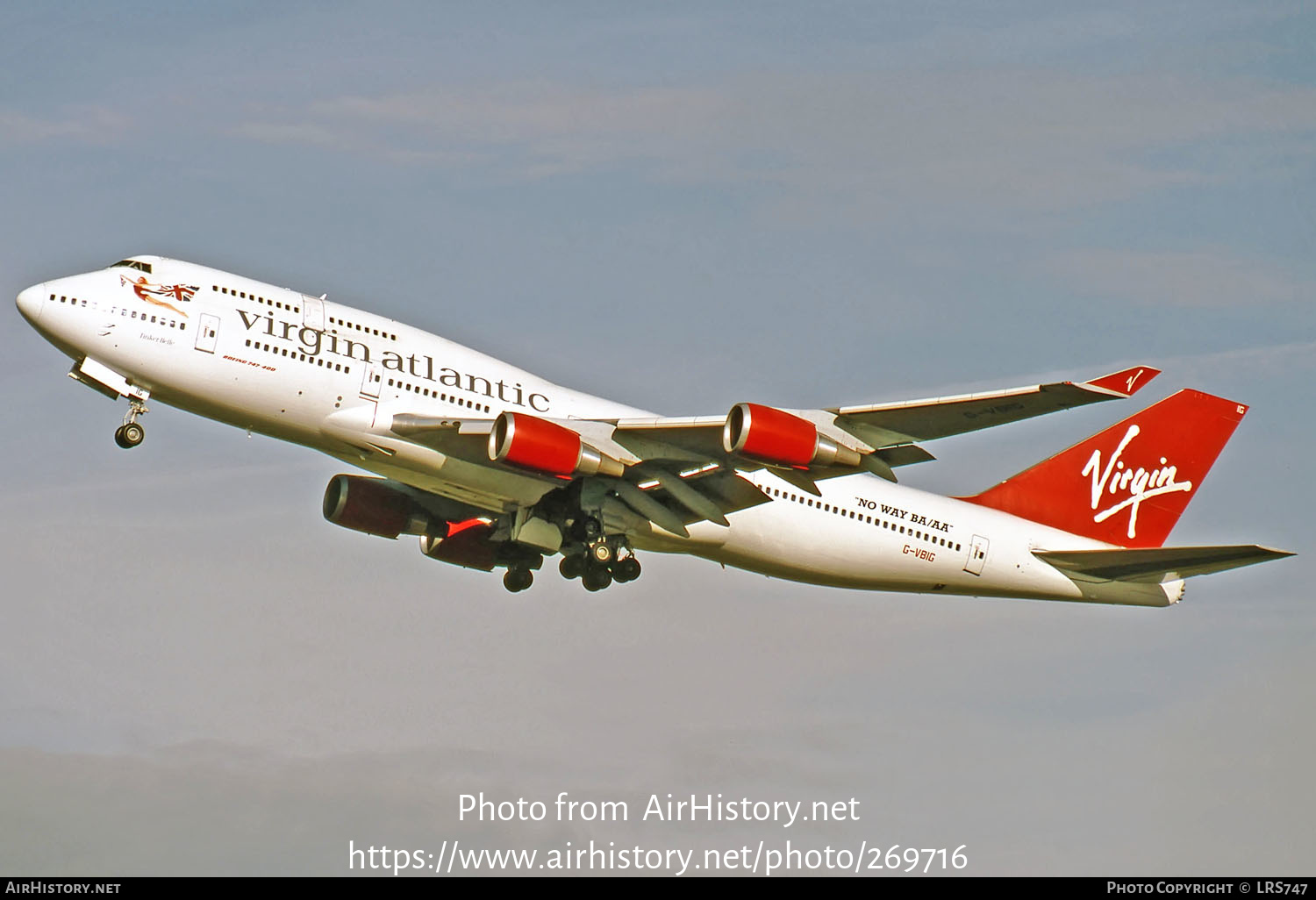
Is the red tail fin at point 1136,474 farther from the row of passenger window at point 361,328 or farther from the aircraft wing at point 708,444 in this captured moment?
the row of passenger window at point 361,328

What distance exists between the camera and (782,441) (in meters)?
33.1

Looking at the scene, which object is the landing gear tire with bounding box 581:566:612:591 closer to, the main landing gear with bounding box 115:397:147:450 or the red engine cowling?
the red engine cowling

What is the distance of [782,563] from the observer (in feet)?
128

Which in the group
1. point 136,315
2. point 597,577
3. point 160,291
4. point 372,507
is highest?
point 160,291

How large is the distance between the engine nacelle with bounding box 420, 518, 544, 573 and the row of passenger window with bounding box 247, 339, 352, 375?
25.8 ft

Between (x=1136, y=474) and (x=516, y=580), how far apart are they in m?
17.0

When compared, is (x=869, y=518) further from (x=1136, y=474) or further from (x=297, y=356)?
(x=297, y=356)

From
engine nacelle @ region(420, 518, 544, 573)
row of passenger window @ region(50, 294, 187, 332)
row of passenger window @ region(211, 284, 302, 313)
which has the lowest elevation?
engine nacelle @ region(420, 518, 544, 573)

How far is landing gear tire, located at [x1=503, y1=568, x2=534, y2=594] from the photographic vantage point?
4156 centimetres

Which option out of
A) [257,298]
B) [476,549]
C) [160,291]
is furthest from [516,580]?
[160,291]

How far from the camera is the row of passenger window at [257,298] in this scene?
1362 inches

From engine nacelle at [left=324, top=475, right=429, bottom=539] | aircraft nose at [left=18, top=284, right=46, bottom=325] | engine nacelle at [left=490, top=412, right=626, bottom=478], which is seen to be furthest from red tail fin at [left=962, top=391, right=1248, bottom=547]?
aircraft nose at [left=18, top=284, right=46, bottom=325]
